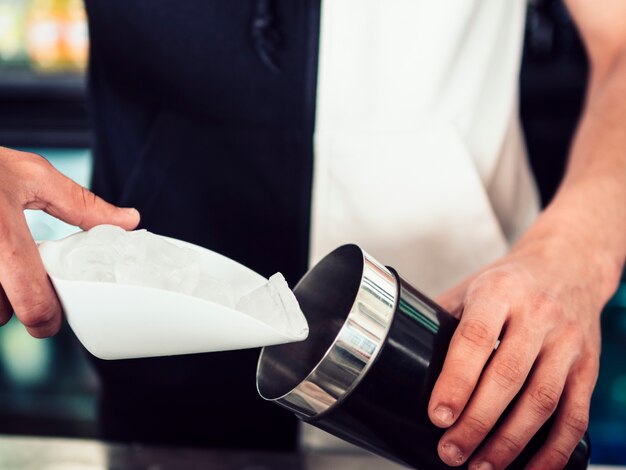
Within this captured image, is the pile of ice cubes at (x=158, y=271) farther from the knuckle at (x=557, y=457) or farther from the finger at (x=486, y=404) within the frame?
the knuckle at (x=557, y=457)

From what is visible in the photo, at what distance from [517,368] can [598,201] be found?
32 cm

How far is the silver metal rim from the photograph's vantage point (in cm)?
58

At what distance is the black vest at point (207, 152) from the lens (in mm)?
976

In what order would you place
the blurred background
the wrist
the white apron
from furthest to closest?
the blurred background, the white apron, the wrist

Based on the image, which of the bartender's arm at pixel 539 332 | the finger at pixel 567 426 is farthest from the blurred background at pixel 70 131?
the finger at pixel 567 426

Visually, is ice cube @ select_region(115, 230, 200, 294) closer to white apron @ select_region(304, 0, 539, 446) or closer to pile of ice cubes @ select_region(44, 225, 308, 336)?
pile of ice cubes @ select_region(44, 225, 308, 336)

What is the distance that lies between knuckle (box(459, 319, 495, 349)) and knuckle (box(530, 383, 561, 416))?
70 millimetres

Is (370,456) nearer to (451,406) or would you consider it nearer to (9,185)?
(451,406)

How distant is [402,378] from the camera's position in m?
0.60

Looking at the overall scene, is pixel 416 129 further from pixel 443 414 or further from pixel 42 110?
pixel 42 110

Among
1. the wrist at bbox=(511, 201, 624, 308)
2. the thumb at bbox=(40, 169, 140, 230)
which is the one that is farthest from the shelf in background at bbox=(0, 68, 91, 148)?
the wrist at bbox=(511, 201, 624, 308)

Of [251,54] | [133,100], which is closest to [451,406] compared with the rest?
[251,54]

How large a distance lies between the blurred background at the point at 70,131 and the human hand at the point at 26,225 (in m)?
1.13

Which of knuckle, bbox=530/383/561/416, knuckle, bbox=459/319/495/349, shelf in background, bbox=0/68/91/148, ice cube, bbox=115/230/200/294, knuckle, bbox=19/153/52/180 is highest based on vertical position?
knuckle, bbox=19/153/52/180
